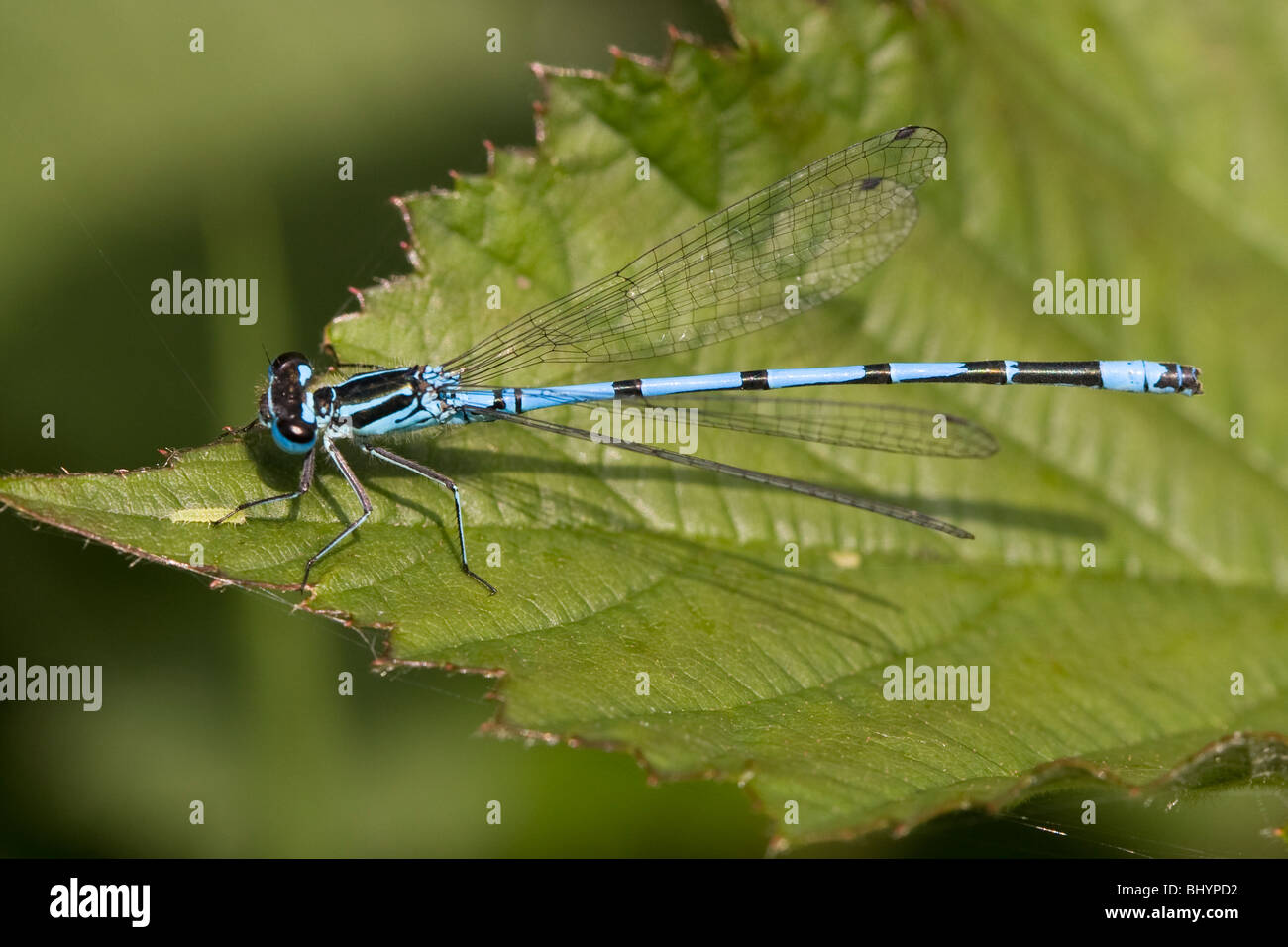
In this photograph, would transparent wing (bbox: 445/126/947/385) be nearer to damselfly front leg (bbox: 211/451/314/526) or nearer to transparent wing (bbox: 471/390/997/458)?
transparent wing (bbox: 471/390/997/458)

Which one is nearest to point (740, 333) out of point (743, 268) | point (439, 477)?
point (743, 268)

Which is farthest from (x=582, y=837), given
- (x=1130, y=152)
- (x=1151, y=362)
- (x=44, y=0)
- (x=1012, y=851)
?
(x=44, y=0)

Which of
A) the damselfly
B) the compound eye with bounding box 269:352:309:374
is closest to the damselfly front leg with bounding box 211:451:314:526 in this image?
the damselfly

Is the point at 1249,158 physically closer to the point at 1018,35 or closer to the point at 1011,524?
the point at 1018,35

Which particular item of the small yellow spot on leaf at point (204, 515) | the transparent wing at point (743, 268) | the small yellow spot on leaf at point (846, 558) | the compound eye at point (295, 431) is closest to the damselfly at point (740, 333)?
the transparent wing at point (743, 268)

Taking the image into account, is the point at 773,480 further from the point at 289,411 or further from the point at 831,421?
the point at 289,411

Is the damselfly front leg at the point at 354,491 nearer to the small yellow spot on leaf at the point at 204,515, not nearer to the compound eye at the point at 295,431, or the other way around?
the compound eye at the point at 295,431
